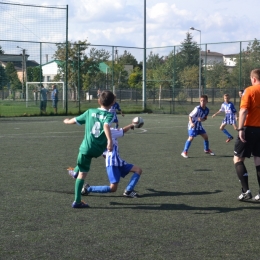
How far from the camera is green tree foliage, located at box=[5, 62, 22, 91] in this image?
3117 cm

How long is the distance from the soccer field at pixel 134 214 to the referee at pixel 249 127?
503 millimetres

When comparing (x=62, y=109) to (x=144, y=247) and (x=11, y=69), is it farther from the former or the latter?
(x=144, y=247)

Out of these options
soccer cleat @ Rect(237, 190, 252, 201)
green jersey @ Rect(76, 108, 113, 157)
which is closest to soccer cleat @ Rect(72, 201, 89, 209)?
green jersey @ Rect(76, 108, 113, 157)

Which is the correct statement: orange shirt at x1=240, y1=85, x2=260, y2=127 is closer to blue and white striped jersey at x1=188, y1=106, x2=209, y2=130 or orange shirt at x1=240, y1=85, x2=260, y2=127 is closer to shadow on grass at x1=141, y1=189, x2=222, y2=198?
shadow on grass at x1=141, y1=189, x2=222, y2=198

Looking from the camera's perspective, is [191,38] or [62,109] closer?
[62,109]

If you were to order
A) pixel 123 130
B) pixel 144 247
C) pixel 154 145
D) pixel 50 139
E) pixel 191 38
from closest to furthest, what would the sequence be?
pixel 144 247 < pixel 123 130 < pixel 154 145 < pixel 50 139 < pixel 191 38

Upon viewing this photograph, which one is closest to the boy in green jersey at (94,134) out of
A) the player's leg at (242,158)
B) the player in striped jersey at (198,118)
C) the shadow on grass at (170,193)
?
the shadow on grass at (170,193)

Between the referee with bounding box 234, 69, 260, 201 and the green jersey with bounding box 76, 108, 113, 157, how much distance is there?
69.1 inches

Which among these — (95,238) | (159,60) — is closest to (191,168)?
(95,238)

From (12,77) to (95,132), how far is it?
2631 centimetres

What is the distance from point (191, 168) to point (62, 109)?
22.2 metres

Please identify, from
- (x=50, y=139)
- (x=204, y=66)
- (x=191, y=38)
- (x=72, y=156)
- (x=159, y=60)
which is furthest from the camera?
(x=191, y=38)

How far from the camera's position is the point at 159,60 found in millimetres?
40375

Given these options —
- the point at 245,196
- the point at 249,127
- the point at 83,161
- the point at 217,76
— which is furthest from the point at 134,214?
the point at 217,76
